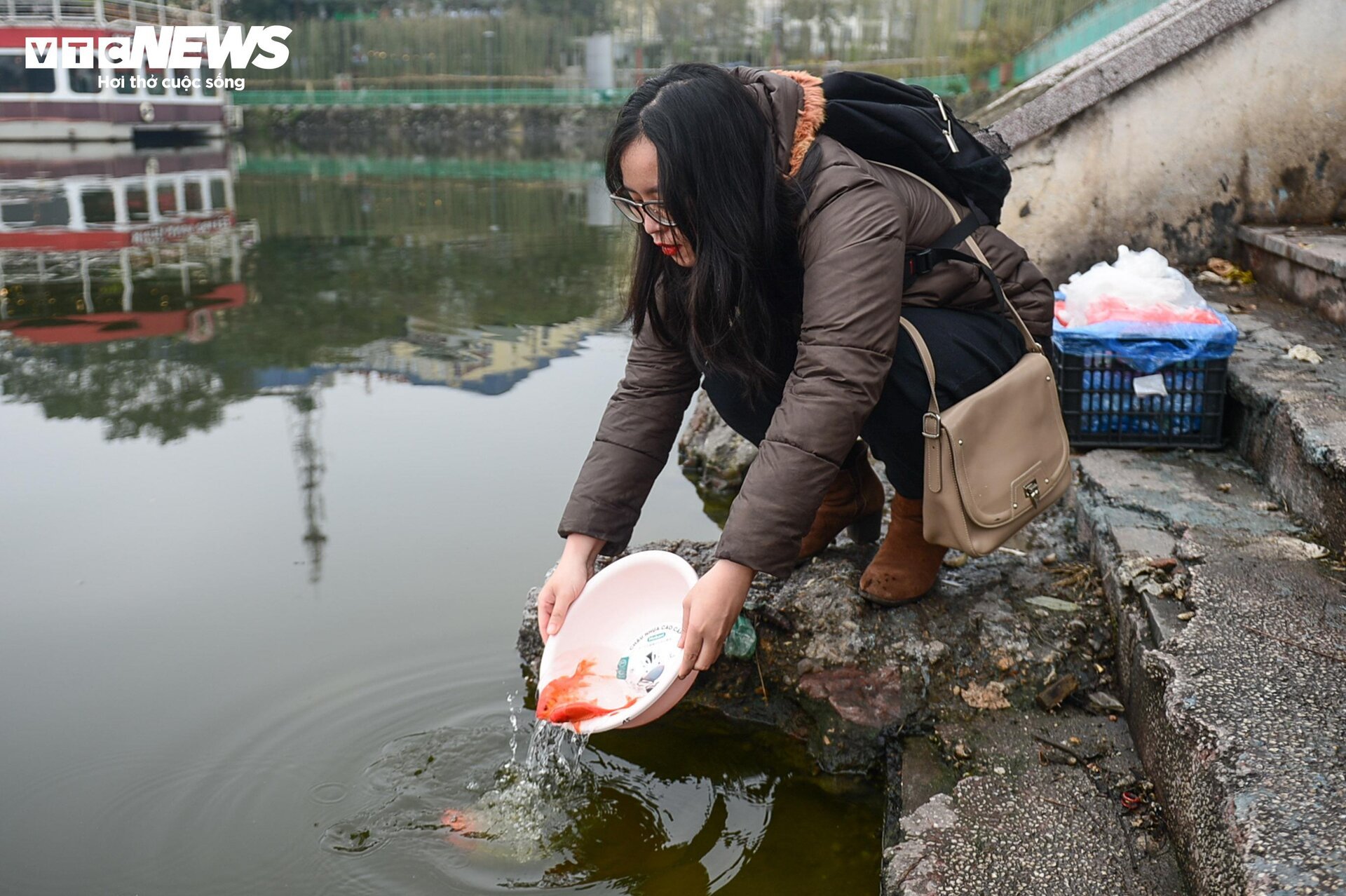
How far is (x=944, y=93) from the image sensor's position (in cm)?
1786

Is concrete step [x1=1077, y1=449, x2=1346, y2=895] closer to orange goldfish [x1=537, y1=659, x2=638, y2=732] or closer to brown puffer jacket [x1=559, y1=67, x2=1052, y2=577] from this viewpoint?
brown puffer jacket [x1=559, y1=67, x2=1052, y2=577]

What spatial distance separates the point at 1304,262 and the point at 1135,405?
3.07ft

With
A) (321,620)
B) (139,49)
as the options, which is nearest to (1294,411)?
(321,620)

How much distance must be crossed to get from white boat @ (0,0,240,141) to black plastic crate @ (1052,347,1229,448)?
2557 cm

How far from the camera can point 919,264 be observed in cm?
198

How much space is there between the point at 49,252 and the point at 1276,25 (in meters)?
7.35

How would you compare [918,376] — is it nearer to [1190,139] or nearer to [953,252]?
[953,252]

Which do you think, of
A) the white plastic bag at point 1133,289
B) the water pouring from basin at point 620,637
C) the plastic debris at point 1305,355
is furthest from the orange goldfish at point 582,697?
the plastic debris at point 1305,355

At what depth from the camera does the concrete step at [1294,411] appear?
2174 millimetres

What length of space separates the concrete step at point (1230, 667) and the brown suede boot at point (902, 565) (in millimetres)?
347

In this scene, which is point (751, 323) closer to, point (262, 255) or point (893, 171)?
point (893, 171)

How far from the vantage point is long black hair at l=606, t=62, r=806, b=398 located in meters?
1.74

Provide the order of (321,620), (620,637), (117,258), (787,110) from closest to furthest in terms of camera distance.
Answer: (787,110) → (620,637) → (321,620) → (117,258)

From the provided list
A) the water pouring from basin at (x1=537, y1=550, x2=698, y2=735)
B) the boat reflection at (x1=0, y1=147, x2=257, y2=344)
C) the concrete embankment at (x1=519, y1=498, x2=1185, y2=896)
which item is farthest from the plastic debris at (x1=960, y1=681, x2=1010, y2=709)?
the boat reflection at (x1=0, y1=147, x2=257, y2=344)
